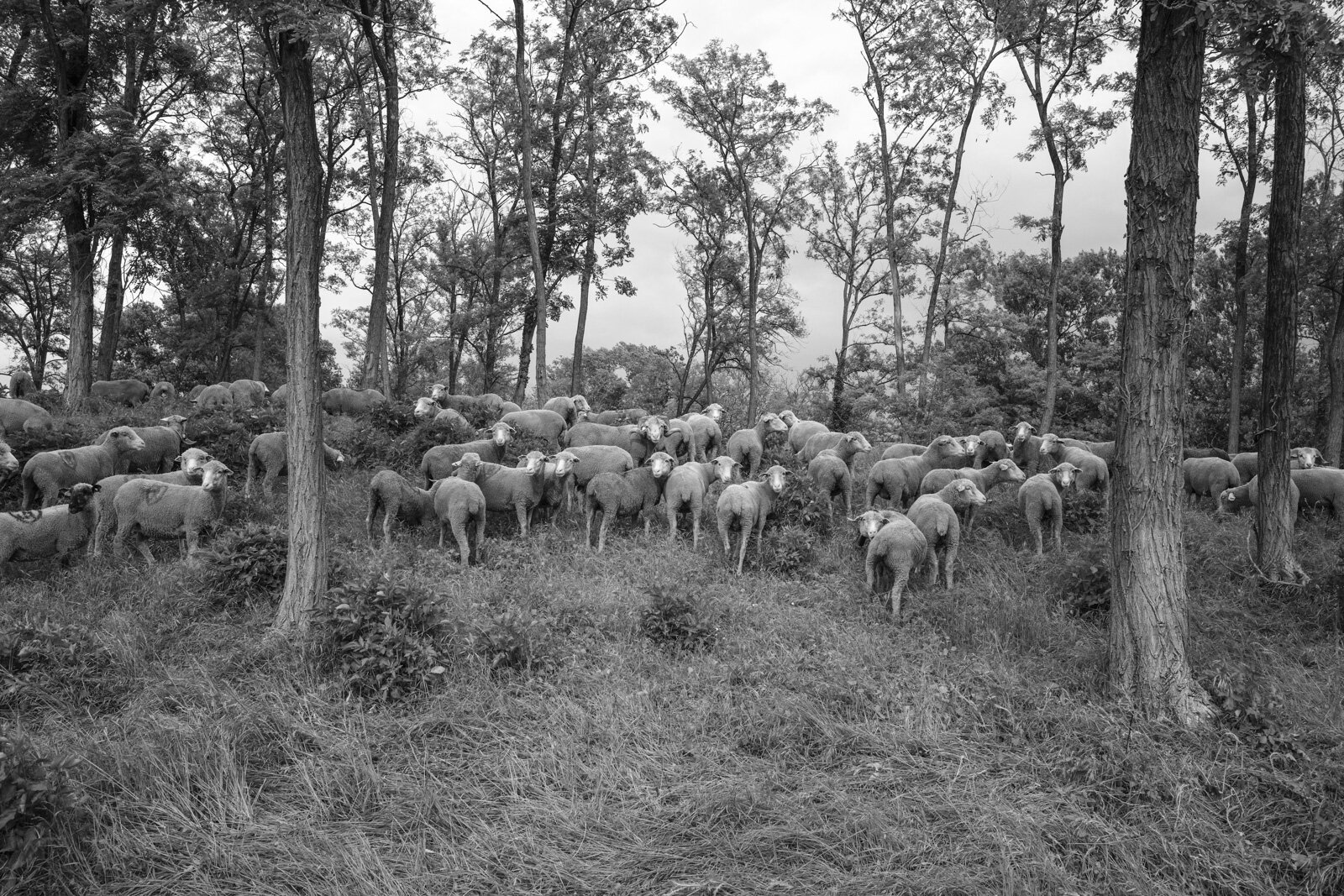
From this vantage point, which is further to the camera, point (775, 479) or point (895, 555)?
point (775, 479)

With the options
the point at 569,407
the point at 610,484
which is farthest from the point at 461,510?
the point at 569,407

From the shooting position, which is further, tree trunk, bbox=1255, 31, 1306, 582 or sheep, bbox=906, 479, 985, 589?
sheep, bbox=906, 479, 985, 589

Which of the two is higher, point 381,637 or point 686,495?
point 686,495

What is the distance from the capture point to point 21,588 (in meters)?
10.3

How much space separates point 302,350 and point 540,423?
9.93 m

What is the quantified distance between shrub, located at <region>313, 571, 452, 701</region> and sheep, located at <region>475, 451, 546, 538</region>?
4615 millimetres

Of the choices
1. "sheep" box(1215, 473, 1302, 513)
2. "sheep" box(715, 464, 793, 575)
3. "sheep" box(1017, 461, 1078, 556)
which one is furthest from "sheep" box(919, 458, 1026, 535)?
"sheep" box(1215, 473, 1302, 513)

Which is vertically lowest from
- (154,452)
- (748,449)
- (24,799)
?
(24,799)

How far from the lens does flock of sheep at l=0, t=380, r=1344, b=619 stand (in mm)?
11500

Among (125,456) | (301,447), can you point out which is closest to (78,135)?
(125,456)

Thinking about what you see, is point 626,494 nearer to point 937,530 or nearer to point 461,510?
point 461,510

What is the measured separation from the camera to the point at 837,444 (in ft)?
58.5

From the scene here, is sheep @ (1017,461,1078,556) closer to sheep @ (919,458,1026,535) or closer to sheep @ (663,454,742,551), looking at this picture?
sheep @ (919,458,1026,535)

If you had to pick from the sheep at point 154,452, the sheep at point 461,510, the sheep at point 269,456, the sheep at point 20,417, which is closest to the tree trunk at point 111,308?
the sheep at point 20,417
